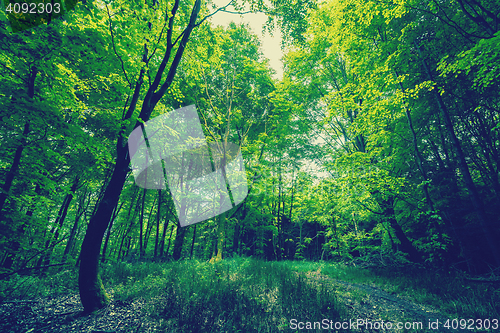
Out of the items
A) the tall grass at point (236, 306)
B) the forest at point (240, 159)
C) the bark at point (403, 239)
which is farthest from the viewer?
the bark at point (403, 239)

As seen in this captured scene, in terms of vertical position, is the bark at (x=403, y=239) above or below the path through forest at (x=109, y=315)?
above

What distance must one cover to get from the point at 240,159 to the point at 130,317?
9.31m

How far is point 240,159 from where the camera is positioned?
12039mm

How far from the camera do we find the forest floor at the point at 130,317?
3100mm

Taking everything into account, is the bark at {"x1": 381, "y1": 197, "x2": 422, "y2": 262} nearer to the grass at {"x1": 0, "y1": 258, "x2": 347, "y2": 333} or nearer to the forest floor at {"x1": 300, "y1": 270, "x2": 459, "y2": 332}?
the forest floor at {"x1": 300, "y1": 270, "x2": 459, "y2": 332}

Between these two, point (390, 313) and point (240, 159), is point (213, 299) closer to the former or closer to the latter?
point (390, 313)

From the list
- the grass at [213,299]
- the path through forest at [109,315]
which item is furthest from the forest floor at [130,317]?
→ the grass at [213,299]

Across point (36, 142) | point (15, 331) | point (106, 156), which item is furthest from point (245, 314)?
point (36, 142)

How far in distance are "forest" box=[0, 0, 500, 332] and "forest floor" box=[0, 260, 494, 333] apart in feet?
0.13

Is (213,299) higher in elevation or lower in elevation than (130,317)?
higher

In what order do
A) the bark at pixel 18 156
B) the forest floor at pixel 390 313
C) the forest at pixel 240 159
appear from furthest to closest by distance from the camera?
the bark at pixel 18 156
the forest at pixel 240 159
the forest floor at pixel 390 313

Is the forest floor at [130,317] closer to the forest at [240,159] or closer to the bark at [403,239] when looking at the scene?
the forest at [240,159]

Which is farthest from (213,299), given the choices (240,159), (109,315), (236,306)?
(240,159)

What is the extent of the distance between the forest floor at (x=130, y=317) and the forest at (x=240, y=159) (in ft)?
0.13
